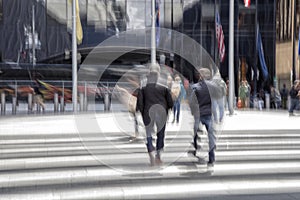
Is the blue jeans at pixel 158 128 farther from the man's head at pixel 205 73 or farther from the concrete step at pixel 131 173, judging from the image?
the man's head at pixel 205 73

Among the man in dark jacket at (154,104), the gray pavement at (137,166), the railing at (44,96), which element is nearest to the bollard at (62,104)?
the railing at (44,96)

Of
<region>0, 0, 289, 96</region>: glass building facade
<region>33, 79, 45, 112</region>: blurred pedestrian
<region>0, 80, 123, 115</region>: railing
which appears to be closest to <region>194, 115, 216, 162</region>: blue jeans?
<region>0, 80, 123, 115</region>: railing

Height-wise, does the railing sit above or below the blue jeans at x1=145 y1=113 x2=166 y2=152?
below

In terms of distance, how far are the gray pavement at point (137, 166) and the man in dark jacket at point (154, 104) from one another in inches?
30.0

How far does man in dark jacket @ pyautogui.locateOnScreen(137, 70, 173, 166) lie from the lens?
7.42 metres

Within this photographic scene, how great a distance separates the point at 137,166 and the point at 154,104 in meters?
1.29

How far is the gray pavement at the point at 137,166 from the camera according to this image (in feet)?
21.0

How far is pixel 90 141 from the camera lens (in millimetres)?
9398

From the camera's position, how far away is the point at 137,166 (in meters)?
7.88

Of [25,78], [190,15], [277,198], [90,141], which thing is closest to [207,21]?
[190,15]

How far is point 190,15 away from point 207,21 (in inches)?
58.9

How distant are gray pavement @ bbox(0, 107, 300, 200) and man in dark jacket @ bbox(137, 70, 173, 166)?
761mm

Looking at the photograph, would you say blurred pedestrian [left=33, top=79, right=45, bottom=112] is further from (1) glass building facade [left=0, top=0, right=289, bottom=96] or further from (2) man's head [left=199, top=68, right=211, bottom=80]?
(2) man's head [left=199, top=68, right=211, bottom=80]

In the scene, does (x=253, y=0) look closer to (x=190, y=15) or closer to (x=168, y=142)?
(x=190, y=15)
